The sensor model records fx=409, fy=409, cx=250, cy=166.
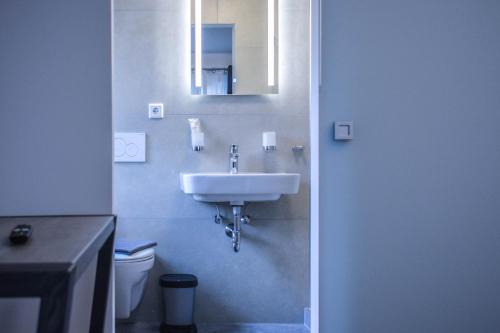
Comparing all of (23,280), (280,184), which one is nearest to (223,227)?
(280,184)

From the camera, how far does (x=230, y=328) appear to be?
2.31 metres

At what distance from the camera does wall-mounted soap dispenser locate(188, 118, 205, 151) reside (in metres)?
2.23

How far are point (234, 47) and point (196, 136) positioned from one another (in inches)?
22.2

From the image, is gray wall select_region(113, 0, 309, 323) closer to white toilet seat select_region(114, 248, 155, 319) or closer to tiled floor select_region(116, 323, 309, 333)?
tiled floor select_region(116, 323, 309, 333)

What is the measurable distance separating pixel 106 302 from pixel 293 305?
53.1 inches

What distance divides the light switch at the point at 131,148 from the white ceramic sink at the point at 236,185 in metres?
0.47

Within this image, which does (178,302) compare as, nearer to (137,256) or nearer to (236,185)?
(137,256)

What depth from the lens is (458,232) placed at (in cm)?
155

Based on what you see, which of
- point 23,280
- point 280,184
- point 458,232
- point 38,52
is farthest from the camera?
point 280,184

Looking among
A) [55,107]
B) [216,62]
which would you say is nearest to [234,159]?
[216,62]

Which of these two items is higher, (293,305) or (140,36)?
(140,36)

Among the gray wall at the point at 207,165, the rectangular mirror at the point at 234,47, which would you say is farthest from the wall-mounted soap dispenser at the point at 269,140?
the rectangular mirror at the point at 234,47

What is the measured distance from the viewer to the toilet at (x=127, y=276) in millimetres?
1923

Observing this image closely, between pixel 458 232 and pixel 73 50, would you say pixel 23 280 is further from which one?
pixel 458 232
